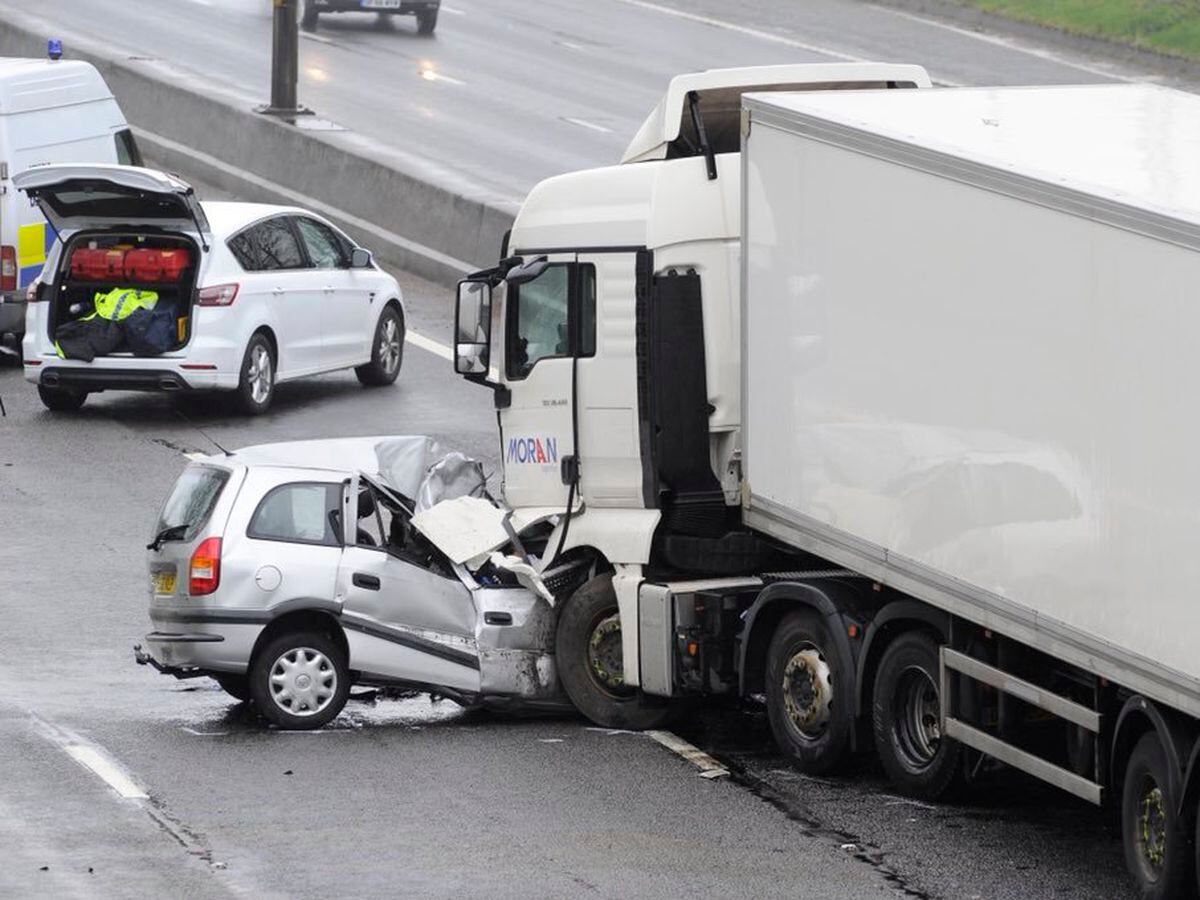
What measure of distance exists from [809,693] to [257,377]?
1006 centimetres

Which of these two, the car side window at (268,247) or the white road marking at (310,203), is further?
the white road marking at (310,203)

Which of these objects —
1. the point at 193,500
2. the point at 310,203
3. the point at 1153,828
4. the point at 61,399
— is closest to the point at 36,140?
the point at 61,399

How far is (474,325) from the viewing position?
1421 centimetres

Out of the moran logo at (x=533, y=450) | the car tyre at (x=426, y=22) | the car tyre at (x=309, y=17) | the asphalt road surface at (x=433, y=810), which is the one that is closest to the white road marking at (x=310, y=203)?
the car tyre at (x=309, y=17)

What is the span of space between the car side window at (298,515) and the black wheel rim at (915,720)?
3215 millimetres

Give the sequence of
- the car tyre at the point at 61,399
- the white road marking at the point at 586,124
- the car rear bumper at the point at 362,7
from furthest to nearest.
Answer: the car rear bumper at the point at 362,7
the white road marking at the point at 586,124
the car tyre at the point at 61,399

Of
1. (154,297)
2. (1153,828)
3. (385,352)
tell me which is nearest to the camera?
(1153,828)

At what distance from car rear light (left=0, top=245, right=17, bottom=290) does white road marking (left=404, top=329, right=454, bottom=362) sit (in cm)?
366

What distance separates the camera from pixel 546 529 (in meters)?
14.4

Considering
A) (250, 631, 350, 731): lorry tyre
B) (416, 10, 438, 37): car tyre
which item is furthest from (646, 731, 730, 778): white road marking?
(416, 10, 438, 37): car tyre

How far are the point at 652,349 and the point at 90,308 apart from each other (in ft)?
29.5

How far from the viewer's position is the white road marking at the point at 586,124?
1384 inches

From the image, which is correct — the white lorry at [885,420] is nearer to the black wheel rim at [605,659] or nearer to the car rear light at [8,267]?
the black wheel rim at [605,659]

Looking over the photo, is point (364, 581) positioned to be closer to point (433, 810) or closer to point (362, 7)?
point (433, 810)
